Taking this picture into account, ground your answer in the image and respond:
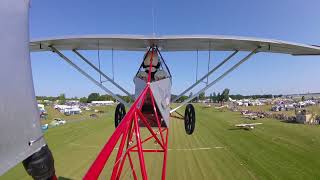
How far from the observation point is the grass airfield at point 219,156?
16.8 meters

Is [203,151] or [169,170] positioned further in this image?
[203,151]

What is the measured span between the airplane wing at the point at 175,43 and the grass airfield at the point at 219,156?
8.23 meters

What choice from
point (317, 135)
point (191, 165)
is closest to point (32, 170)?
point (191, 165)

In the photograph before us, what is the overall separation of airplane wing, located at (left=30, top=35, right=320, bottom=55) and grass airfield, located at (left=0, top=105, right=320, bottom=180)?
27.0 feet

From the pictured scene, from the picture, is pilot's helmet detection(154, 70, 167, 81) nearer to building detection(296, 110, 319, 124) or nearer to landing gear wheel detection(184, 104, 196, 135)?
landing gear wheel detection(184, 104, 196, 135)

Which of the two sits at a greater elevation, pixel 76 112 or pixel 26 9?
pixel 26 9

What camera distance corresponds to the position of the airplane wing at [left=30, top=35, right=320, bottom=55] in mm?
8789

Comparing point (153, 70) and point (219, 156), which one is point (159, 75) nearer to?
point (153, 70)

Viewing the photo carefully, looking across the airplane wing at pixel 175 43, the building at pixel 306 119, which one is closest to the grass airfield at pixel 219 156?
the airplane wing at pixel 175 43

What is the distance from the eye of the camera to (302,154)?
22047 mm

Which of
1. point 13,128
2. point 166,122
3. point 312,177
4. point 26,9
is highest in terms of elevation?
point 26,9

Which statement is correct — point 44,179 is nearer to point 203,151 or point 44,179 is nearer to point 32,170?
point 32,170

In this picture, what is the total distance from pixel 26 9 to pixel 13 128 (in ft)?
2.58

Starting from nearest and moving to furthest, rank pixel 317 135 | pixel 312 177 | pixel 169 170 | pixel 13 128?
pixel 13 128, pixel 312 177, pixel 169 170, pixel 317 135
